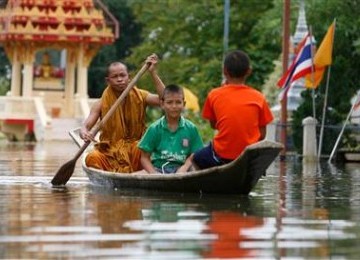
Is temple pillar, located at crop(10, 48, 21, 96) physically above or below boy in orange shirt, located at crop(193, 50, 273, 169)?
below

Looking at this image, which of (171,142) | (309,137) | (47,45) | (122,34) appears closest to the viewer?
(171,142)

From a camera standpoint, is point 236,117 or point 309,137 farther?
point 309,137

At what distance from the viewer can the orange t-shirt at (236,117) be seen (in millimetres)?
14844

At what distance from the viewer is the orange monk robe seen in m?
17.8

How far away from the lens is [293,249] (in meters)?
9.75

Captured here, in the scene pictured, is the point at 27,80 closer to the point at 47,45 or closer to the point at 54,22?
the point at 47,45

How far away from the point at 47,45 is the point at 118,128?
52.0 meters

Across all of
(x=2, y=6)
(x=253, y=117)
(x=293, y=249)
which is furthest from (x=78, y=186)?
(x=2, y=6)

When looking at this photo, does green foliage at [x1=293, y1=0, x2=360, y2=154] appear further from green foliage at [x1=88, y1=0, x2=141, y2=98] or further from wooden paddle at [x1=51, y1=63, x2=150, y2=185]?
green foliage at [x1=88, y1=0, x2=141, y2=98]

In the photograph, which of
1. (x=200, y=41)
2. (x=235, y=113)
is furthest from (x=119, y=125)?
(x=200, y=41)

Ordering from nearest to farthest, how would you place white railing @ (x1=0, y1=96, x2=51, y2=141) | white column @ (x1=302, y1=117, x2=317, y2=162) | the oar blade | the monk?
the monk
the oar blade
white column @ (x1=302, y1=117, x2=317, y2=162)
white railing @ (x1=0, y1=96, x2=51, y2=141)

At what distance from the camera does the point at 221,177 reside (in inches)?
580

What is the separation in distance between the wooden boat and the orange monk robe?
1.41 meters

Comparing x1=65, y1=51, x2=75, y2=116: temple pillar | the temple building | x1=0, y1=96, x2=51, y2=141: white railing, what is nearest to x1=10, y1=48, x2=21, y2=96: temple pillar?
the temple building
